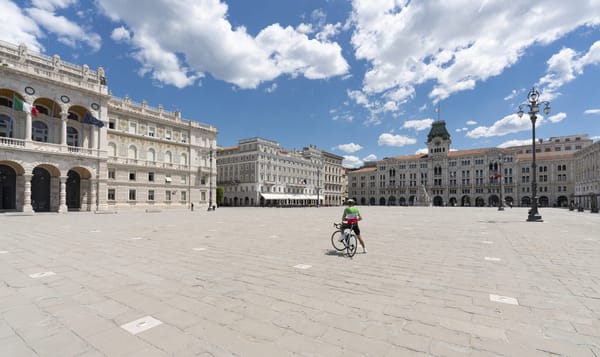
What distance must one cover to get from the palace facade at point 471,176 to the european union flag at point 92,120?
8809 cm

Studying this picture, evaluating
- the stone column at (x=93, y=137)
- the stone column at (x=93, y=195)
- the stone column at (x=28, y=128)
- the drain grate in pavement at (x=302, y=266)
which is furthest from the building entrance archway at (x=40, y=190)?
the drain grate in pavement at (x=302, y=266)

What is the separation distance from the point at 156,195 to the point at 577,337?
5088cm

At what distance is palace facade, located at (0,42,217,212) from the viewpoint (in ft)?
103

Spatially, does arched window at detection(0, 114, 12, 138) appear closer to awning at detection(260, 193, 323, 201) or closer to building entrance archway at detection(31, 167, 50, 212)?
building entrance archway at detection(31, 167, 50, 212)

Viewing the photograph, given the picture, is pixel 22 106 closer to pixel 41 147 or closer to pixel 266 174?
pixel 41 147

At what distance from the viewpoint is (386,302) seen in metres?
4.98

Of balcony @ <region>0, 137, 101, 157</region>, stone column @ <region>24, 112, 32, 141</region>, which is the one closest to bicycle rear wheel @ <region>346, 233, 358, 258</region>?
balcony @ <region>0, 137, 101, 157</region>

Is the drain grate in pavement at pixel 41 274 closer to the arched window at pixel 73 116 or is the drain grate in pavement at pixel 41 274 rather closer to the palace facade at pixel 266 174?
the arched window at pixel 73 116

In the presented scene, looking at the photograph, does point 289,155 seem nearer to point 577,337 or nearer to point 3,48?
point 3,48

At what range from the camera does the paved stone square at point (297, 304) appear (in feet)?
11.6

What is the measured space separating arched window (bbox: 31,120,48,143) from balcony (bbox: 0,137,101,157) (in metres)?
3.02

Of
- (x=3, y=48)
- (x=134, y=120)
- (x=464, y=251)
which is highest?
(x=3, y=48)

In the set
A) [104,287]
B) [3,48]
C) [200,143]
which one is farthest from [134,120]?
[104,287]

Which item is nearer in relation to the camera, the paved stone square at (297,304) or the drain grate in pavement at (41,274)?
the paved stone square at (297,304)
